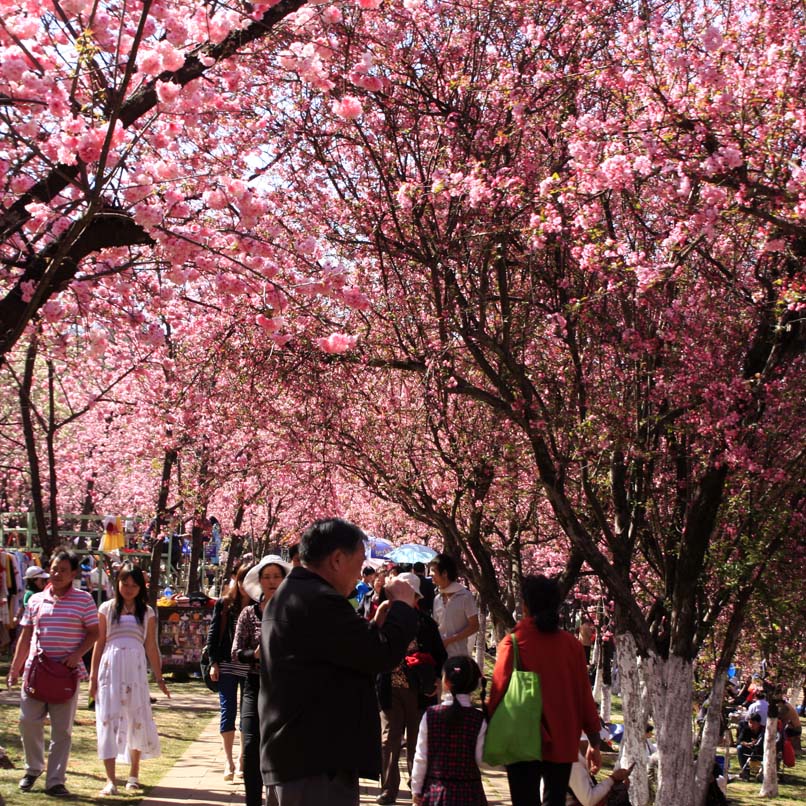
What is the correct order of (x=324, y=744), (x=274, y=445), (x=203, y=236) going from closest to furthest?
(x=324, y=744) < (x=203, y=236) < (x=274, y=445)

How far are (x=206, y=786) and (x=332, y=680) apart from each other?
6.23 m

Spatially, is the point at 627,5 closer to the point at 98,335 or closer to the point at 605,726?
the point at 98,335

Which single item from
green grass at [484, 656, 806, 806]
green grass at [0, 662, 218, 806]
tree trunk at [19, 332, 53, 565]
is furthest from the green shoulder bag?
green grass at [484, 656, 806, 806]

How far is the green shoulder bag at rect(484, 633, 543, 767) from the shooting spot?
20.5 feet

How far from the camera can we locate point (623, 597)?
11594mm

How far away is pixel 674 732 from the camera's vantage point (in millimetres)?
11648

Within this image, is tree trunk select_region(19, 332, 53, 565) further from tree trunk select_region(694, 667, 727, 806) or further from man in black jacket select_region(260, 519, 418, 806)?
man in black jacket select_region(260, 519, 418, 806)

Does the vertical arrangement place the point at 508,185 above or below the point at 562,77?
below

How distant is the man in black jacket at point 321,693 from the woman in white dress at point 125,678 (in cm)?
529

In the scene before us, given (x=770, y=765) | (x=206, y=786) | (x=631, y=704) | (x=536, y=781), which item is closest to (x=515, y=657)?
(x=536, y=781)

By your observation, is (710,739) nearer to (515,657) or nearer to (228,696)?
(228,696)

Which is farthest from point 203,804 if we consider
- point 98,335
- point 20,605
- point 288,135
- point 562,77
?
point 20,605

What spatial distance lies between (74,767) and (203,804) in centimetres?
204

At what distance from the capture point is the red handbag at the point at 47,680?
880cm
